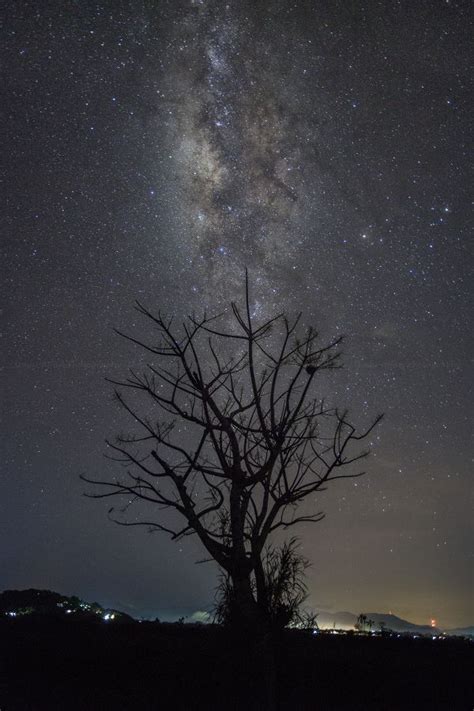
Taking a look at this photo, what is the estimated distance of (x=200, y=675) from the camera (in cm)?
773

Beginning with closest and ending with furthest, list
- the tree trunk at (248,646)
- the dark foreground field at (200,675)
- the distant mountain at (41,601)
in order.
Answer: the tree trunk at (248,646)
the dark foreground field at (200,675)
the distant mountain at (41,601)

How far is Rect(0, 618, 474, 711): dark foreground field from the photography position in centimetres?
721

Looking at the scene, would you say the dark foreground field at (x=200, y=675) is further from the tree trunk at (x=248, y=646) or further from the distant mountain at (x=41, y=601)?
the distant mountain at (x=41, y=601)

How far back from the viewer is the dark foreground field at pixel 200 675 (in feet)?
23.7

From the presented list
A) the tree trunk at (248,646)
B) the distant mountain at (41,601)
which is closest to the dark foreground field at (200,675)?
the tree trunk at (248,646)

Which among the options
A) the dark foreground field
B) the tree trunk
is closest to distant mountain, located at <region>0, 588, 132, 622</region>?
the dark foreground field

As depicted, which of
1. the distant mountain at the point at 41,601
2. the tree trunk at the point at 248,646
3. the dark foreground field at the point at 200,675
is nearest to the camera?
the tree trunk at the point at 248,646

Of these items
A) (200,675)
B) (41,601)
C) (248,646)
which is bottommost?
(200,675)

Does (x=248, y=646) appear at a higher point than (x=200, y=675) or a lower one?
higher

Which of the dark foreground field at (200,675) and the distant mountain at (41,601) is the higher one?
the distant mountain at (41,601)

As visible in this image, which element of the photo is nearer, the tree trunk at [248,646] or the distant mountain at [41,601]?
the tree trunk at [248,646]

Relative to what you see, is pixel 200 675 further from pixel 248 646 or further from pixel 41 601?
pixel 41 601

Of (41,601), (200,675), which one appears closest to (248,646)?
(200,675)

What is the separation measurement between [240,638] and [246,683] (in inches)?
27.1
